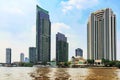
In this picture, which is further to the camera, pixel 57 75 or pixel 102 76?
pixel 57 75

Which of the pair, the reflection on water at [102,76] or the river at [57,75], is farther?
the reflection on water at [102,76]

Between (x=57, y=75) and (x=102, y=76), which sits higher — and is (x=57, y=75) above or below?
above

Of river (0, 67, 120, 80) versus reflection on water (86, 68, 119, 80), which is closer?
river (0, 67, 120, 80)
